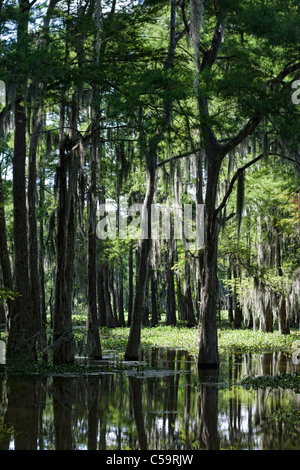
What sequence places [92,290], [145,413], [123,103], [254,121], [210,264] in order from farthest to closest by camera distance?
[92,290] < [210,264] < [254,121] < [123,103] < [145,413]

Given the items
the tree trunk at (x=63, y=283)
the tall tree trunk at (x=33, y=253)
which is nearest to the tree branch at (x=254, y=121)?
the tree trunk at (x=63, y=283)

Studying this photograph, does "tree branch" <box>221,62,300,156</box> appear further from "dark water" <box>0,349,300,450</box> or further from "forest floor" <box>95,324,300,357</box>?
"forest floor" <box>95,324,300,357</box>

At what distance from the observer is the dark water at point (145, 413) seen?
7.13m

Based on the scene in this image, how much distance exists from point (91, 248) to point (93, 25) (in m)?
6.58

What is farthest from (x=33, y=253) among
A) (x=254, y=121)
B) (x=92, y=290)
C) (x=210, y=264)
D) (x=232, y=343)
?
(x=232, y=343)

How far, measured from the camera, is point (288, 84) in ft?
46.2

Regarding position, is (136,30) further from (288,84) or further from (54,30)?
(288,84)

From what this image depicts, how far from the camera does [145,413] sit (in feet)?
30.0

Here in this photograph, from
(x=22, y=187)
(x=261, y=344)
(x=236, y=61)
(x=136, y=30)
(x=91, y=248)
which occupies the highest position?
(x=136, y=30)

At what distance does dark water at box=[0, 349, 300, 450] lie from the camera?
23.4 ft

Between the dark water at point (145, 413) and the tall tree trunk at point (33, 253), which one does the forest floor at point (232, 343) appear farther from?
the dark water at point (145, 413)

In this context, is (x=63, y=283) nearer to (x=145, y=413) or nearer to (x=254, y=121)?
(x=254, y=121)

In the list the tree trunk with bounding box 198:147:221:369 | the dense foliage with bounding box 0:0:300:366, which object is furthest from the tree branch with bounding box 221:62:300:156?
the tree trunk with bounding box 198:147:221:369
